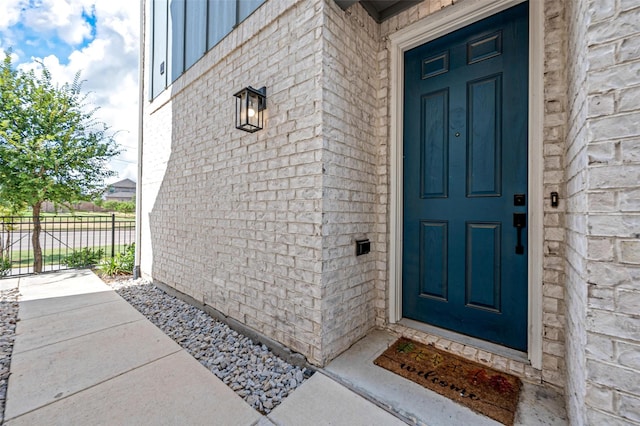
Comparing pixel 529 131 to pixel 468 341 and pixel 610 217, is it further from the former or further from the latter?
pixel 468 341

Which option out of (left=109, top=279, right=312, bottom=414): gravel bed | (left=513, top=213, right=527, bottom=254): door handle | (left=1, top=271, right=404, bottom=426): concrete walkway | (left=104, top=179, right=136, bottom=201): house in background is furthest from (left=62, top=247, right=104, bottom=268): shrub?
(left=104, top=179, right=136, bottom=201): house in background

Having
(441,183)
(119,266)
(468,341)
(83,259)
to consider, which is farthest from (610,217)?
(83,259)

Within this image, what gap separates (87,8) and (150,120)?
358cm

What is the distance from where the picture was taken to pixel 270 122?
2115 millimetres

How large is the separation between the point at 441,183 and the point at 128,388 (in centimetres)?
263

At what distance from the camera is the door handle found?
1.69 meters

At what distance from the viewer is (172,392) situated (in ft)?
5.24

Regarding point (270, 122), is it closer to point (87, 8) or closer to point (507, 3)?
point (507, 3)

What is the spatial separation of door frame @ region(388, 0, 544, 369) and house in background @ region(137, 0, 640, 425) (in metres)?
0.01

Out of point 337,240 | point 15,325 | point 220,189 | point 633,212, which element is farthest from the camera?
point 220,189

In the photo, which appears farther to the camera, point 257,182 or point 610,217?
point 257,182

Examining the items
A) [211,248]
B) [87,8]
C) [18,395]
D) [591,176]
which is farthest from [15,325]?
[87,8]

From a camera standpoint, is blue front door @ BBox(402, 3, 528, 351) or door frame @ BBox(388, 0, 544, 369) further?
blue front door @ BBox(402, 3, 528, 351)

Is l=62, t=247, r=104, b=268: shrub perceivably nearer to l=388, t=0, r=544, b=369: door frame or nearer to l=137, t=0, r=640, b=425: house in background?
l=137, t=0, r=640, b=425: house in background
